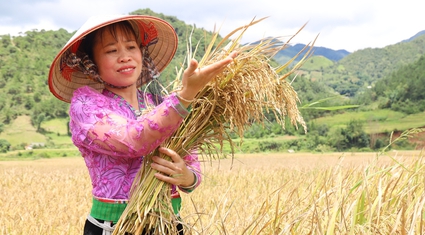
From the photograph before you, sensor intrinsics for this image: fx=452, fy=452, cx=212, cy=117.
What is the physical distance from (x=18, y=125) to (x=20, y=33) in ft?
60.3

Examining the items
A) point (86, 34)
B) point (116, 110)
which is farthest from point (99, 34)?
point (116, 110)

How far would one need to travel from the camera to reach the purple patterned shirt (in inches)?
56.6

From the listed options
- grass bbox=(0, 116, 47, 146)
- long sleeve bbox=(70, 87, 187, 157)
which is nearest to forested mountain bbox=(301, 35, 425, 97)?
grass bbox=(0, 116, 47, 146)

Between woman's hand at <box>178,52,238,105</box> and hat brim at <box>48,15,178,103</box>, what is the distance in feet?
1.42

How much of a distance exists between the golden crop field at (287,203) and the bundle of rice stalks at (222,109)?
163 millimetres

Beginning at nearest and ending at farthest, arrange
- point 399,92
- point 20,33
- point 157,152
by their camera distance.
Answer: point 157,152, point 399,92, point 20,33

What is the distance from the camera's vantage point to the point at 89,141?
156 cm

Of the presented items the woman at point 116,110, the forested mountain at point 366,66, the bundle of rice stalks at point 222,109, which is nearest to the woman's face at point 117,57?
the woman at point 116,110

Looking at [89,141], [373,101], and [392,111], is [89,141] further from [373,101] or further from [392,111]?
[373,101]

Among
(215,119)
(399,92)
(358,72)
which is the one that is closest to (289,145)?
(399,92)

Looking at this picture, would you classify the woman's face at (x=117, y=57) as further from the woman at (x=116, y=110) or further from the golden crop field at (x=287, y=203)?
the golden crop field at (x=287, y=203)

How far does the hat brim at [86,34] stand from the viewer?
1.65m

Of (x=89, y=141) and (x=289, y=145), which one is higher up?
(x=89, y=141)

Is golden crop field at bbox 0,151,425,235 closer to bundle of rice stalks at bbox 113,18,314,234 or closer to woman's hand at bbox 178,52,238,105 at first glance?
bundle of rice stalks at bbox 113,18,314,234
